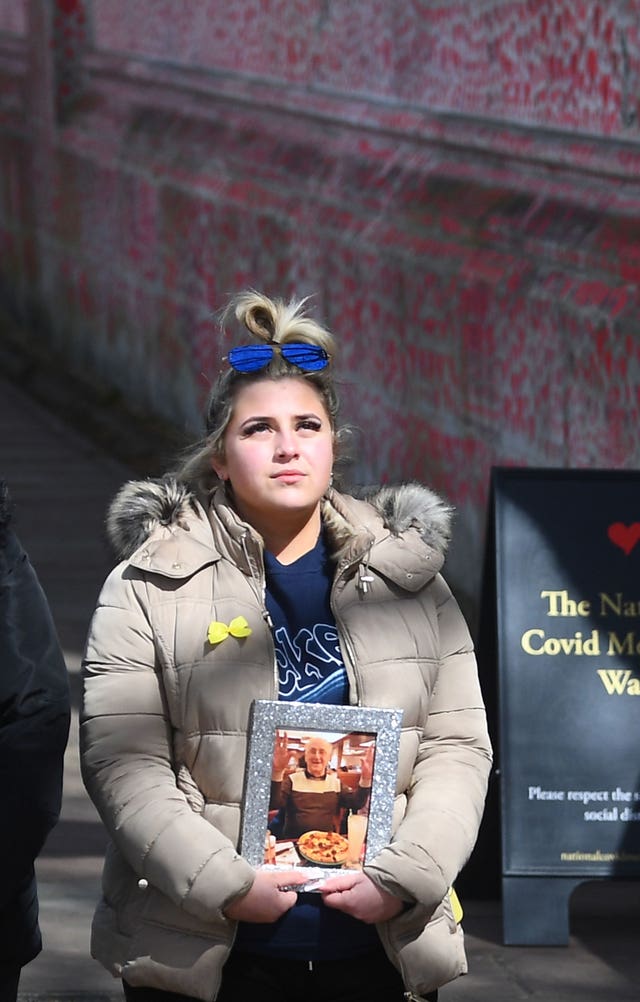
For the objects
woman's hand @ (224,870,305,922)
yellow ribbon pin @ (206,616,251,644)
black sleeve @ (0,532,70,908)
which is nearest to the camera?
black sleeve @ (0,532,70,908)

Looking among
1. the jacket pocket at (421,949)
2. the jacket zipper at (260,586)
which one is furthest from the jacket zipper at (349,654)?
the jacket pocket at (421,949)

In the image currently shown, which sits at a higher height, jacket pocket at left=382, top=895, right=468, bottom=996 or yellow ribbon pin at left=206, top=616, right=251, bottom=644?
yellow ribbon pin at left=206, top=616, right=251, bottom=644

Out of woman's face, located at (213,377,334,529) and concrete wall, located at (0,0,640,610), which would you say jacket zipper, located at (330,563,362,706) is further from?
concrete wall, located at (0,0,640,610)

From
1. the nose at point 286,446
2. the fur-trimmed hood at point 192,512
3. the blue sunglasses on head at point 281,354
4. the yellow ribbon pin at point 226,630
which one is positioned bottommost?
the yellow ribbon pin at point 226,630

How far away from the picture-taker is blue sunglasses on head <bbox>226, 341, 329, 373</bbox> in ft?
11.3

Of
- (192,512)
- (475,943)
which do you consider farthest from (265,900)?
(475,943)

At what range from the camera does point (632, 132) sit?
7828mm

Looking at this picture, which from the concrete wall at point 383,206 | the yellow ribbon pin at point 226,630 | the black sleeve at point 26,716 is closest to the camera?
the black sleeve at point 26,716

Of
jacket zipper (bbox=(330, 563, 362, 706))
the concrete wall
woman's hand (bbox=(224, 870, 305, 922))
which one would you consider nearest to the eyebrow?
jacket zipper (bbox=(330, 563, 362, 706))

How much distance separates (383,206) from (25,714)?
6913mm

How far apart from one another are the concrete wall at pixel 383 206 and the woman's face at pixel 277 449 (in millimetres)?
4237

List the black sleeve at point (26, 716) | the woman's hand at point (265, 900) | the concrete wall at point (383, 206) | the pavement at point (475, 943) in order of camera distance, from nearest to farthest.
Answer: the black sleeve at point (26, 716) → the woman's hand at point (265, 900) → the pavement at point (475, 943) → the concrete wall at point (383, 206)

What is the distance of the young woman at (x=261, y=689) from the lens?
127 inches

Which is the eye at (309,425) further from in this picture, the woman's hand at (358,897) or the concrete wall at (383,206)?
the concrete wall at (383,206)
